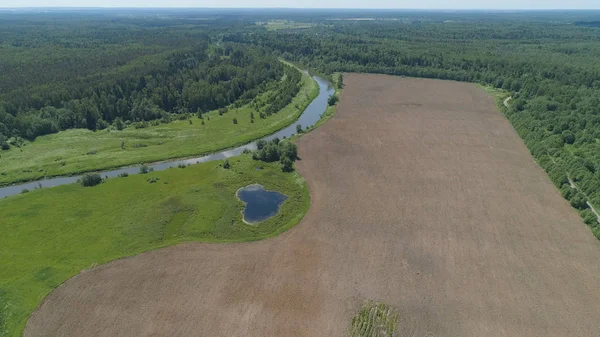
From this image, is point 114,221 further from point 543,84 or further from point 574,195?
point 543,84

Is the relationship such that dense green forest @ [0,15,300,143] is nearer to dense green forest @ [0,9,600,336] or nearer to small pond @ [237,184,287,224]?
dense green forest @ [0,9,600,336]

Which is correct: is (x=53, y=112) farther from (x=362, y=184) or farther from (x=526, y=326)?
(x=526, y=326)

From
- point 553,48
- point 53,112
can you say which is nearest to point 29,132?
point 53,112

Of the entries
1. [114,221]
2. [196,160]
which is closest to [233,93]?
[196,160]

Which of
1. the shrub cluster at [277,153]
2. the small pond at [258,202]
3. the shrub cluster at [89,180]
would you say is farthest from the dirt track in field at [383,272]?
the shrub cluster at [89,180]

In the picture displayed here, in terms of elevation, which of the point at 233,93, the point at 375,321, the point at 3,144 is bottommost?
the point at 233,93

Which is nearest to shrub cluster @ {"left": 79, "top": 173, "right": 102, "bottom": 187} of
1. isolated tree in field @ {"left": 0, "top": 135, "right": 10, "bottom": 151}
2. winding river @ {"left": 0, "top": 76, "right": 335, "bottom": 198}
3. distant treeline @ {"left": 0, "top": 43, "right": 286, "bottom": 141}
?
winding river @ {"left": 0, "top": 76, "right": 335, "bottom": 198}
